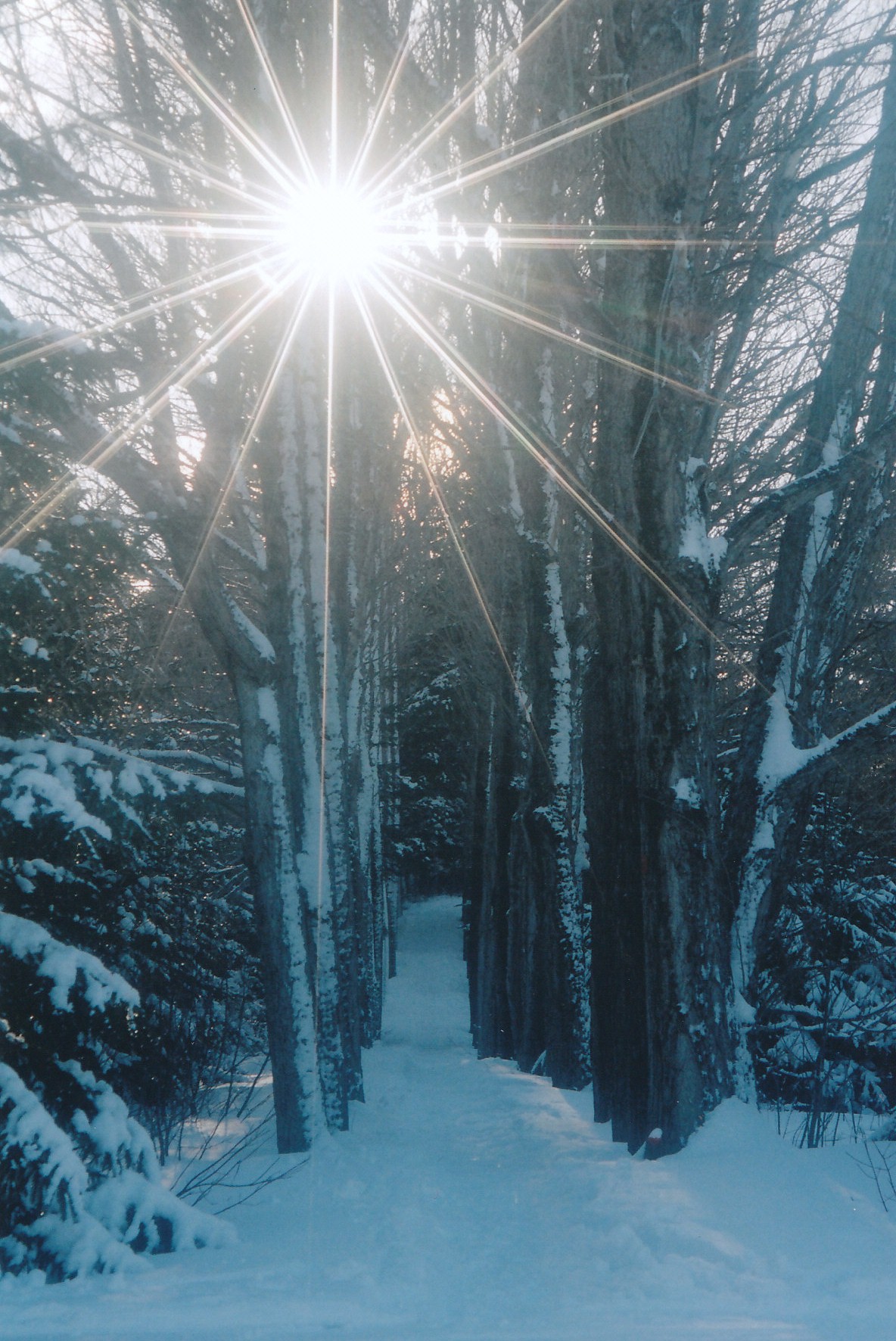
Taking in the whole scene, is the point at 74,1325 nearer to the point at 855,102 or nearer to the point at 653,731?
the point at 653,731

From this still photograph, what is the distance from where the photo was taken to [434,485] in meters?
12.2

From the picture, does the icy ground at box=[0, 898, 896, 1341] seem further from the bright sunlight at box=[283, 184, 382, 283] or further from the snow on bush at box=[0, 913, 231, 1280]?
the bright sunlight at box=[283, 184, 382, 283]

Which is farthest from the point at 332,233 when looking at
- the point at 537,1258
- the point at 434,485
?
the point at 537,1258

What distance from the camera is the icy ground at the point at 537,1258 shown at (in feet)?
13.8

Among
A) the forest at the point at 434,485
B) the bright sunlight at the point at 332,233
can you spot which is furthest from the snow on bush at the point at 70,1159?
the bright sunlight at the point at 332,233

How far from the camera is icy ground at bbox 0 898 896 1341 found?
4.21 meters

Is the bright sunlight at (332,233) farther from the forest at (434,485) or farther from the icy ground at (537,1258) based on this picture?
the icy ground at (537,1258)

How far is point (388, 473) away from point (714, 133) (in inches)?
235

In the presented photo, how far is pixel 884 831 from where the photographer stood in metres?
11.2

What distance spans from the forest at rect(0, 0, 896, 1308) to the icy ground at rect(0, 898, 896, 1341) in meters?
0.41

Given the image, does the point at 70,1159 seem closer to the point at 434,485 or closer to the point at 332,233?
the point at 332,233

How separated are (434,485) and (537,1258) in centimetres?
853

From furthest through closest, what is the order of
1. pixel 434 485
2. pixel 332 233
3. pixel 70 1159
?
pixel 434 485, pixel 332 233, pixel 70 1159

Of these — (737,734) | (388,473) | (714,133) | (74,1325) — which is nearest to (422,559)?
(388,473)
